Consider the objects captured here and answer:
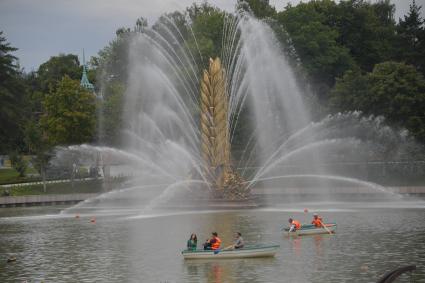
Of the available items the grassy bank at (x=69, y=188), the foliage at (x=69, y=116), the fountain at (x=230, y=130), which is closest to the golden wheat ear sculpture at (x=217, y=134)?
the fountain at (x=230, y=130)

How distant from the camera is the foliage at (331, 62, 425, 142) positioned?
365 feet

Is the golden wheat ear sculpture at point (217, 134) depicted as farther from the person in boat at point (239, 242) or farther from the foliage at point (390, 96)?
the foliage at point (390, 96)

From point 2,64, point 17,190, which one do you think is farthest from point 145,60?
point 2,64

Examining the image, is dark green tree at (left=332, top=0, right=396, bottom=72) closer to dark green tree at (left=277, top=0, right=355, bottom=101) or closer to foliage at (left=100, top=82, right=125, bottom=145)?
dark green tree at (left=277, top=0, right=355, bottom=101)

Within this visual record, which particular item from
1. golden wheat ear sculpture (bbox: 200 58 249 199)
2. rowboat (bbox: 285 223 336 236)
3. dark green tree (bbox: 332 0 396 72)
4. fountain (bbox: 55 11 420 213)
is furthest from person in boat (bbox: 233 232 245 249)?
dark green tree (bbox: 332 0 396 72)

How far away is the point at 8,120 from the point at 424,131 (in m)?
63.9

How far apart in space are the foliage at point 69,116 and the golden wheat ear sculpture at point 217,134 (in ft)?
156

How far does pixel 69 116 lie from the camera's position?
123 m

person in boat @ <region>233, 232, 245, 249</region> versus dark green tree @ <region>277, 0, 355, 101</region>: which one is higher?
dark green tree @ <region>277, 0, 355, 101</region>

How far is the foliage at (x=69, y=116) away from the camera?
404 feet

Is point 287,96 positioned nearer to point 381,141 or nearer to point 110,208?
point 381,141

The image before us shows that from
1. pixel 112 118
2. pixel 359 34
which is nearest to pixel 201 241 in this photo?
pixel 112 118

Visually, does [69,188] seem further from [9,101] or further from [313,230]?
[313,230]

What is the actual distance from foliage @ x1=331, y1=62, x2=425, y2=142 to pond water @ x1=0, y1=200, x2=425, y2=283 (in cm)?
3286
